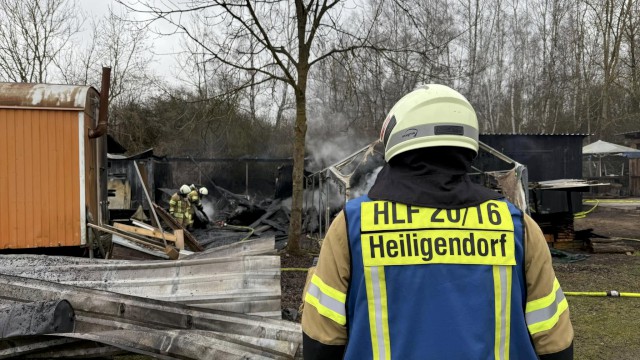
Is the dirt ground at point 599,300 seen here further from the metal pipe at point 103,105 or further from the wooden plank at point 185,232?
the metal pipe at point 103,105

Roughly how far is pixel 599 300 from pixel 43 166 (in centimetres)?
798

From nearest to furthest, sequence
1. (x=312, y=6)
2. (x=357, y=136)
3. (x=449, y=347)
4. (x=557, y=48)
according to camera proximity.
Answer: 1. (x=449, y=347)
2. (x=312, y=6)
3. (x=357, y=136)
4. (x=557, y=48)

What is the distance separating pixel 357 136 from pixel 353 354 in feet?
53.7

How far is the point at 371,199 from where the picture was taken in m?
1.44

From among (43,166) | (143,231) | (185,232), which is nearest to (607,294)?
(143,231)

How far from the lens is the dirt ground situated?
4.86 meters

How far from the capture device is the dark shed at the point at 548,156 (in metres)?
16.1

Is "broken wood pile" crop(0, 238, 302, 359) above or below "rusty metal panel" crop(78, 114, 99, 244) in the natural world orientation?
below

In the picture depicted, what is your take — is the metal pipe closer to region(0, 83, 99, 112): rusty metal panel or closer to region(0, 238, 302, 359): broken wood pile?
region(0, 83, 99, 112): rusty metal panel

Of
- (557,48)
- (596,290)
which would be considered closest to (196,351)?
(596,290)

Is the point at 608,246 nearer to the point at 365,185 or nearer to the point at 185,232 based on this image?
the point at 365,185

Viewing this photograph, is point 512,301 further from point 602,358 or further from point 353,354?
point 602,358

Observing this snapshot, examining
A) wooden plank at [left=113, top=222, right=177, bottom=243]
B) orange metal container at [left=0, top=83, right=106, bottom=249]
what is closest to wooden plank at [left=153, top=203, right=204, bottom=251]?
wooden plank at [left=113, top=222, right=177, bottom=243]

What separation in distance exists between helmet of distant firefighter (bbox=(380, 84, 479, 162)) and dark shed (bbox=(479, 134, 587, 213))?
50.4ft
